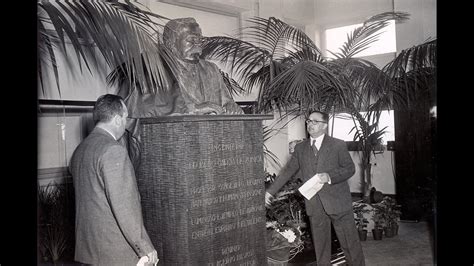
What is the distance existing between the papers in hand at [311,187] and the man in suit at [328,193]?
0.03 meters

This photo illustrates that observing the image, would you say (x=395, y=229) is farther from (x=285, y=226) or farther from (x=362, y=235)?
(x=285, y=226)

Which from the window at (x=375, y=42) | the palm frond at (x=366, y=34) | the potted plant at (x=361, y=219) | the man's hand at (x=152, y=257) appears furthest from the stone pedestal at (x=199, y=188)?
the potted plant at (x=361, y=219)

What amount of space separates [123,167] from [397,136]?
3.77 meters

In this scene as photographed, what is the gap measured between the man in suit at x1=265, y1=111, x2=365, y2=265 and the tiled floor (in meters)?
0.59

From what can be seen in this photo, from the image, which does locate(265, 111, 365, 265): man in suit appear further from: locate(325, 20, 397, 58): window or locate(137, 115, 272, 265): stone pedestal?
locate(325, 20, 397, 58): window

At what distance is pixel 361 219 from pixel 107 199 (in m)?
3.31

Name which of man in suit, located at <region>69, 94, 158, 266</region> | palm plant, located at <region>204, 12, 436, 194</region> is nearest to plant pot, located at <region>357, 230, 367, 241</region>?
palm plant, located at <region>204, 12, 436, 194</region>

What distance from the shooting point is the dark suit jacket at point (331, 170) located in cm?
396

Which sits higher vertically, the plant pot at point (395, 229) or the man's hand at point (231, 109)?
the man's hand at point (231, 109)

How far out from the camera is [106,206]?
2.69m

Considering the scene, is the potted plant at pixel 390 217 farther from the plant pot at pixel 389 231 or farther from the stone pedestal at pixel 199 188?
the stone pedestal at pixel 199 188

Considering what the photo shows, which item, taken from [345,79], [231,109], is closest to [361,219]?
[345,79]

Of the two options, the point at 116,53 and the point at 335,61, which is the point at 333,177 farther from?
the point at 116,53

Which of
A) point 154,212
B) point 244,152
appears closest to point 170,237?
point 154,212
